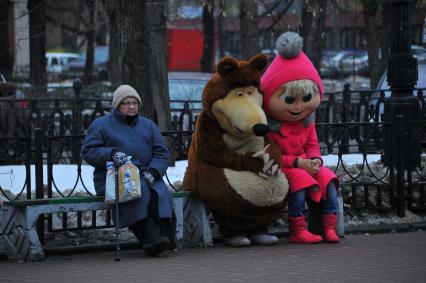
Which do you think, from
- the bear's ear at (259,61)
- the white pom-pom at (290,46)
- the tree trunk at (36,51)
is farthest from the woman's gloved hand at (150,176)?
the tree trunk at (36,51)

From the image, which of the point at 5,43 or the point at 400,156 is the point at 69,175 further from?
the point at 5,43

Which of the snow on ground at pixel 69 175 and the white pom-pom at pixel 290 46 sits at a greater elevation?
the white pom-pom at pixel 290 46

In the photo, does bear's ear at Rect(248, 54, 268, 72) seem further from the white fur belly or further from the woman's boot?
the woman's boot

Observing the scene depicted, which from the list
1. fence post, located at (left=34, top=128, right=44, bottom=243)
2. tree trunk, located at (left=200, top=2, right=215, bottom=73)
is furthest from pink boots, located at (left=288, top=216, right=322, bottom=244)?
tree trunk, located at (left=200, top=2, right=215, bottom=73)

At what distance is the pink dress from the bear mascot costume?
145 millimetres

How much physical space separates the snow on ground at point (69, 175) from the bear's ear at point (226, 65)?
1.90 metres

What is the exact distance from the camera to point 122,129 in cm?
791

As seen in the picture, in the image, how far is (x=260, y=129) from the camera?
7672 millimetres

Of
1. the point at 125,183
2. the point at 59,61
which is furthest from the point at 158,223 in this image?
the point at 59,61

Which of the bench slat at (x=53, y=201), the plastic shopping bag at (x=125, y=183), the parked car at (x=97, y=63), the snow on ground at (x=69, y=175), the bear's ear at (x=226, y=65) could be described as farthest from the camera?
the parked car at (x=97, y=63)

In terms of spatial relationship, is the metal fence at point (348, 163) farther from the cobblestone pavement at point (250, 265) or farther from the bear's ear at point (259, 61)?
the bear's ear at point (259, 61)

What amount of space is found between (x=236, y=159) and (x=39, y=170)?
5.86 ft

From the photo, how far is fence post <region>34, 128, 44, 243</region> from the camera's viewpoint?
315 inches

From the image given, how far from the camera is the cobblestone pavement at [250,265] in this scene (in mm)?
6910
